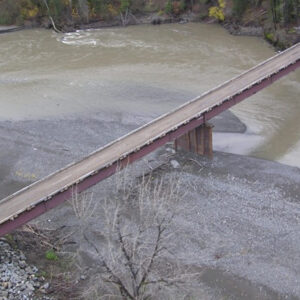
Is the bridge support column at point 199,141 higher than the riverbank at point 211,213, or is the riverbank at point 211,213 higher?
the bridge support column at point 199,141

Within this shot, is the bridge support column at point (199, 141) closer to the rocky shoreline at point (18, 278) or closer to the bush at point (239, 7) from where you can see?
the rocky shoreline at point (18, 278)

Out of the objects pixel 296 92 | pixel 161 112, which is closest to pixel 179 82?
pixel 161 112

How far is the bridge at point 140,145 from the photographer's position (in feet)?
64.5

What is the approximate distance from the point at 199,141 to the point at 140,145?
16.5 feet

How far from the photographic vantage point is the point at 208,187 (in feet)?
78.6

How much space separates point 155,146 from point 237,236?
20.9ft

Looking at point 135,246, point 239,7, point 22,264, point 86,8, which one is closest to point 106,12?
point 86,8

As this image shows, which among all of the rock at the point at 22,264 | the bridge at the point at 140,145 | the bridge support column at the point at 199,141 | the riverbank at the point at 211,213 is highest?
the bridge at the point at 140,145

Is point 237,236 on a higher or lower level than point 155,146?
Answer: lower

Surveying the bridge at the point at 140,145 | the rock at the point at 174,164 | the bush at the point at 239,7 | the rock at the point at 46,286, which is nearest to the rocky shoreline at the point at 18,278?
the rock at the point at 46,286

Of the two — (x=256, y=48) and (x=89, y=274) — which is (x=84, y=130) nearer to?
(x=89, y=274)

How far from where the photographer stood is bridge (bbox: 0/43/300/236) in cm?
1967

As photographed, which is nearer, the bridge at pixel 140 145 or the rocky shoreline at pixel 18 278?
the rocky shoreline at pixel 18 278

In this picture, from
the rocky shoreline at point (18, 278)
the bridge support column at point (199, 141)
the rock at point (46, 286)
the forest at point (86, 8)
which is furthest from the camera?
the forest at point (86, 8)
